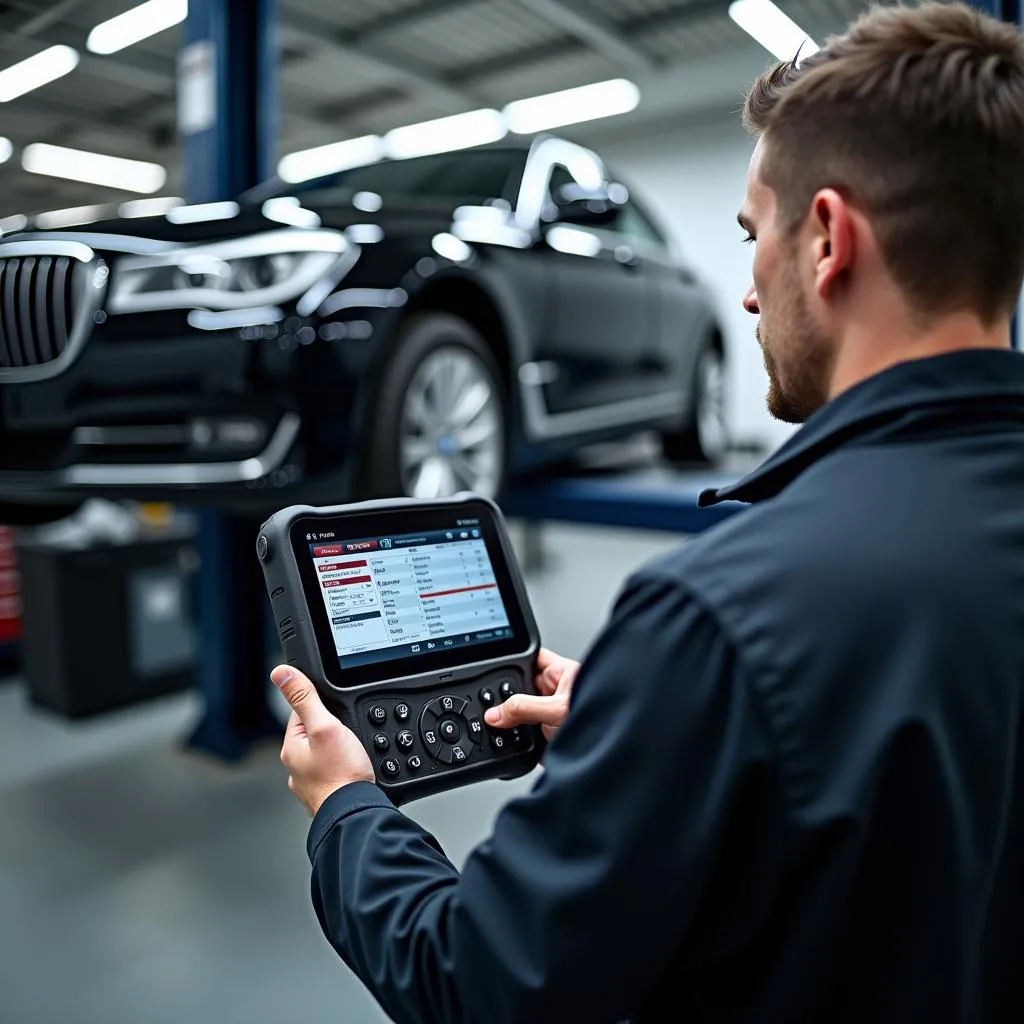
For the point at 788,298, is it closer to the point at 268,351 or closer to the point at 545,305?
the point at 268,351

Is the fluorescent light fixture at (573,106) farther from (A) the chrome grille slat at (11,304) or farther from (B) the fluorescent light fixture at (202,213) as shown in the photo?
(A) the chrome grille slat at (11,304)

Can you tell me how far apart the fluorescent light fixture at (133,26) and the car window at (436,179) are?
717mm

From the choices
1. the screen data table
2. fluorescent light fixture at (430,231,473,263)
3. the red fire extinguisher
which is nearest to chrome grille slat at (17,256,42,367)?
fluorescent light fixture at (430,231,473,263)

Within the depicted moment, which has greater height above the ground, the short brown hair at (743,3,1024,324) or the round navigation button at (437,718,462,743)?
the short brown hair at (743,3,1024,324)

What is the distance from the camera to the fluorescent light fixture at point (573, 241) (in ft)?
7.64

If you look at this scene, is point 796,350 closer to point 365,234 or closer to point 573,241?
point 365,234

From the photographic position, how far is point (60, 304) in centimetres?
151

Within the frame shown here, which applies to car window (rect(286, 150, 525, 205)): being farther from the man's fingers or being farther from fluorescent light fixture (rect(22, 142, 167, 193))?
the man's fingers

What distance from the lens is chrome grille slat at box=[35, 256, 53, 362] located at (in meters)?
1.46

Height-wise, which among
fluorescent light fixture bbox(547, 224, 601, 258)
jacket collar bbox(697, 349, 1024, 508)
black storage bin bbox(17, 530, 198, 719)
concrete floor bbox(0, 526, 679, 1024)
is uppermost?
fluorescent light fixture bbox(547, 224, 601, 258)

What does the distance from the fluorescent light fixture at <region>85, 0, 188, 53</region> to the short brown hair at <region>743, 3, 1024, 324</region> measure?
108 cm

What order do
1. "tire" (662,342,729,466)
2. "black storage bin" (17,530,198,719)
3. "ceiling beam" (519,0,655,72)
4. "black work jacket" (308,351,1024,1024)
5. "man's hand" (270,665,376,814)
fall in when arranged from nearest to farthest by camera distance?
"black work jacket" (308,351,1024,1024)
"man's hand" (270,665,376,814)
"ceiling beam" (519,0,655,72)
"black storage bin" (17,530,198,719)
"tire" (662,342,729,466)

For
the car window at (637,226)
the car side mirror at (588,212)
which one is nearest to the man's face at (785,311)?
the car side mirror at (588,212)

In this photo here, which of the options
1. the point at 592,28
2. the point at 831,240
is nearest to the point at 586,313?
the point at 592,28
